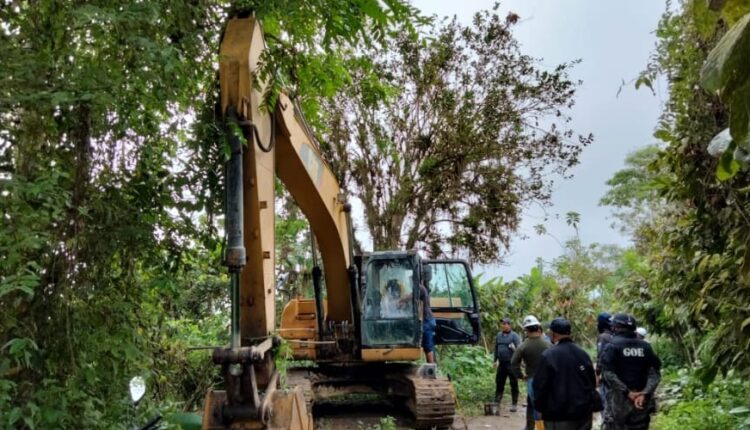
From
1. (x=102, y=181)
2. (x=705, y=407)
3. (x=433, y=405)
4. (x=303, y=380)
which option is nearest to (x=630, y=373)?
(x=705, y=407)

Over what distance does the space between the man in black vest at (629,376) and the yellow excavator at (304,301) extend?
2885 millimetres

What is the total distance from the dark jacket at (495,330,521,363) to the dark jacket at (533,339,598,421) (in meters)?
5.79

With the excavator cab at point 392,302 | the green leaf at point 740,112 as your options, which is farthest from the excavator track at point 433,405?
the green leaf at point 740,112

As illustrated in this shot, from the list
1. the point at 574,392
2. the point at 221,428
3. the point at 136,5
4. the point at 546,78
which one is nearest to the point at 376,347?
the point at 574,392

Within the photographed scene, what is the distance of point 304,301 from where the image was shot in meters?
9.92

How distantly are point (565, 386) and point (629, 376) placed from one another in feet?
2.64

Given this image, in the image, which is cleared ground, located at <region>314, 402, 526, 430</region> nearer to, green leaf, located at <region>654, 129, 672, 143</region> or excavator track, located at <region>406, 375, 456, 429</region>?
excavator track, located at <region>406, 375, 456, 429</region>

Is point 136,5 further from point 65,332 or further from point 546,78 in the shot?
point 546,78

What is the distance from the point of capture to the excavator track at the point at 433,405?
28.2 feet

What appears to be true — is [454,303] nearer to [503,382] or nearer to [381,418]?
[503,382]

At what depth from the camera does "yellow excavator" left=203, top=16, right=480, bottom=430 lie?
391 cm

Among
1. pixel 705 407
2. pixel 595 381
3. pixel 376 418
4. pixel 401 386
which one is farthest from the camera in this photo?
pixel 376 418

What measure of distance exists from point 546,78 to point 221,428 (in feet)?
48.8

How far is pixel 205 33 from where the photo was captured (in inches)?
168
